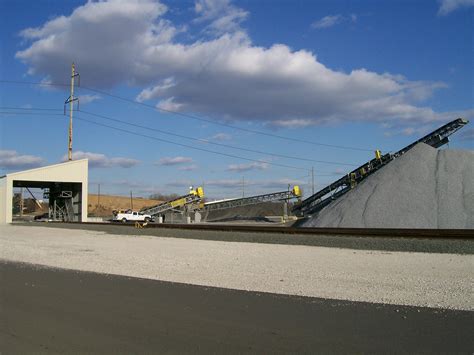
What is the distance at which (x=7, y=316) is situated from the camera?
8.50 metres

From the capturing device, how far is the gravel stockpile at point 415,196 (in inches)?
1270

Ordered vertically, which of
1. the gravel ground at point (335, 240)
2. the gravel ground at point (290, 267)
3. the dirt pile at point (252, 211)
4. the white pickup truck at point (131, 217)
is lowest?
the gravel ground at point (290, 267)

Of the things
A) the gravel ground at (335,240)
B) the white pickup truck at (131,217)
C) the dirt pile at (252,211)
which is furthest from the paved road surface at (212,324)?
the dirt pile at (252,211)

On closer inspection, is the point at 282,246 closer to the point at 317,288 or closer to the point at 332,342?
the point at 317,288

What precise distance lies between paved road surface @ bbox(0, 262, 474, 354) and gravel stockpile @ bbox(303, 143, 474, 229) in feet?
82.4

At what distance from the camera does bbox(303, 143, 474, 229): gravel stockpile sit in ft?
106

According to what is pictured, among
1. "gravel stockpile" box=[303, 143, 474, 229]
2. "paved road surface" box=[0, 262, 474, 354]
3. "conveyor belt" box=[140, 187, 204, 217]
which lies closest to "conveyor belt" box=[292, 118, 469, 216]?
"gravel stockpile" box=[303, 143, 474, 229]

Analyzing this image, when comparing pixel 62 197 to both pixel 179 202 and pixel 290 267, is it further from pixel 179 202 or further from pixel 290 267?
pixel 290 267

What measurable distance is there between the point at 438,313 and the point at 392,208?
26999 millimetres

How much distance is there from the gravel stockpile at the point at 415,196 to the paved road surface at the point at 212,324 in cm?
2512

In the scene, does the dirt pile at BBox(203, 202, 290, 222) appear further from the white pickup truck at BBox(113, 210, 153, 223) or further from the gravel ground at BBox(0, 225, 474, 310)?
the gravel ground at BBox(0, 225, 474, 310)

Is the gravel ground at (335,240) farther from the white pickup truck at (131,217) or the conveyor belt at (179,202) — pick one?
the conveyor belt at (179,202)

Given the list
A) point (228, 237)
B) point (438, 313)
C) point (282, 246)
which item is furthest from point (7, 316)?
point (228, 237)

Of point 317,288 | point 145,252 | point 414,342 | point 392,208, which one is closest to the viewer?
point 414,342
